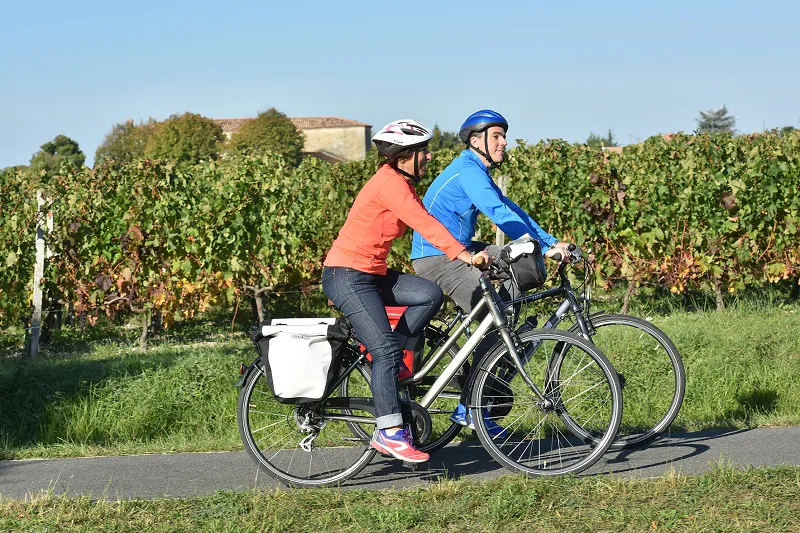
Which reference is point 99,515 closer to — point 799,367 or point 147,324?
point 799,367

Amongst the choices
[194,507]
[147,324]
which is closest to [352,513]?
[194,507]

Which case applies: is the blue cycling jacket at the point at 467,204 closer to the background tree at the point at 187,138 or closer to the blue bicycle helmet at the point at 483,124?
the blue bicycle helmet at the point at 483,124

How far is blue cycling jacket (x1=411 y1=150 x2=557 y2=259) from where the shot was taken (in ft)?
18.2

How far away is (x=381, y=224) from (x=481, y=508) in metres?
1.46

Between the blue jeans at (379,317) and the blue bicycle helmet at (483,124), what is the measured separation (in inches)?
37.9

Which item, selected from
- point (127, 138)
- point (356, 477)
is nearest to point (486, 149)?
point (356, 477)

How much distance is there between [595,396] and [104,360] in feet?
16.5

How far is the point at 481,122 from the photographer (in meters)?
5.71

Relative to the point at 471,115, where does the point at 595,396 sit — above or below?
below

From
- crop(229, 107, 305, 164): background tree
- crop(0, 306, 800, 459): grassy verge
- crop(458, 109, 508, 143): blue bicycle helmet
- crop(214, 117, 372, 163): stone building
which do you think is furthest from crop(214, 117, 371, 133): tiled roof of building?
crop(458, 109, 508, 143): blue bicycle helmet

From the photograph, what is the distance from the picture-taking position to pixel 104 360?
8.86m

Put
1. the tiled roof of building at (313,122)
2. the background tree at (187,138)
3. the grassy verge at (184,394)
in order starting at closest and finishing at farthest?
the grassy verge at (184,394), the background tree at (187,138), the tiled roof of building at (313,122)

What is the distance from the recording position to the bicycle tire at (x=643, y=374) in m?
5.51

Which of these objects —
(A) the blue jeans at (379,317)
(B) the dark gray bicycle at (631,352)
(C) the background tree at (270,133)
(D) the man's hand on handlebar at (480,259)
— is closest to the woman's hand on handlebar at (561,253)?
(B) the dark gray bicycle at (631,352)
